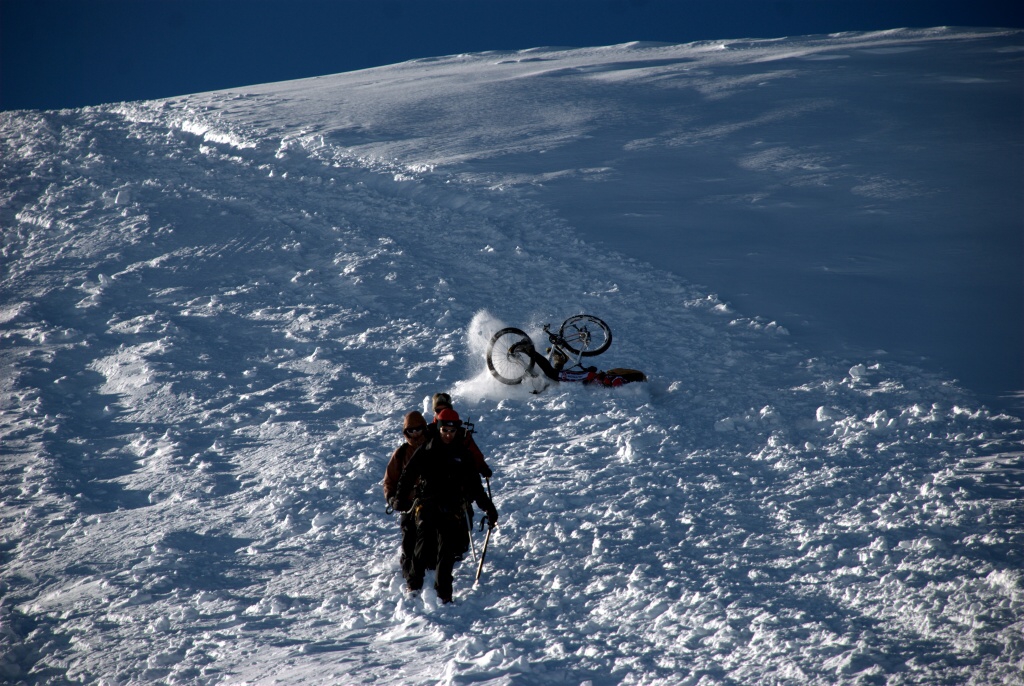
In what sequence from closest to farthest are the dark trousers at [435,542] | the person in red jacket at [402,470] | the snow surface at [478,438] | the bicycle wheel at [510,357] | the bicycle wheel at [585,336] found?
1. the snow surface at [478,438]
2. the dark trousers at [435,542]
3. the person in red jacket at [402,470]
4. the bicycle wheel at [510,357]
5. the bicycle wheel at [585,336]

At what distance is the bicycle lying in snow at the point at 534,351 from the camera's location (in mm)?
10250

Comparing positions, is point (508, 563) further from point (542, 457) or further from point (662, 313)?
point (662, 313)

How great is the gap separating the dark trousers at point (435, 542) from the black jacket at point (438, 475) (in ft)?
0.24

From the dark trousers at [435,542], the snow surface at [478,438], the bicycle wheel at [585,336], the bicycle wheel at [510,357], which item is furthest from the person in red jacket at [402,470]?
the bicycle wheel at [585,336]

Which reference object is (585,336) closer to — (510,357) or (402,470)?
(510,357)

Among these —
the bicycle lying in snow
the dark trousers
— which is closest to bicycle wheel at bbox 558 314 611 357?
the bicycle lying in snow

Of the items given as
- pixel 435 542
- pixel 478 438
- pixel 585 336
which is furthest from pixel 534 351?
pixel 435 542

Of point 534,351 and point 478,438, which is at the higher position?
point 534,351

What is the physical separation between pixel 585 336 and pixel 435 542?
4.86 m

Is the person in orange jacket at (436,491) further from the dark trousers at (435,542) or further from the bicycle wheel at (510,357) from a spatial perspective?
the bicycle wheel at (510,357)

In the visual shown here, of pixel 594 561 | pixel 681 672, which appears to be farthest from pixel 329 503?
pixel 681 672

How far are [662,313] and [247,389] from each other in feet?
21.6

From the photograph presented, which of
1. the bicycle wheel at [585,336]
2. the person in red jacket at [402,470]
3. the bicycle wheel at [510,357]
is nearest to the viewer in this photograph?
the person in red jacket at [402,470]

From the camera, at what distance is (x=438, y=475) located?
6336mm
